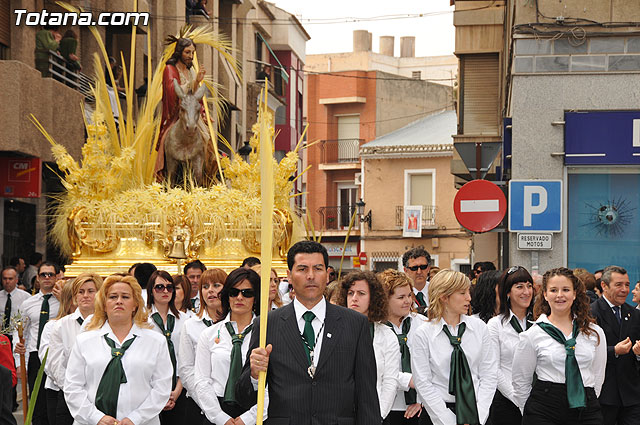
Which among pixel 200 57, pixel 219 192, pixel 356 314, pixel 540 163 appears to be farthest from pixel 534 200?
pixel 200 57

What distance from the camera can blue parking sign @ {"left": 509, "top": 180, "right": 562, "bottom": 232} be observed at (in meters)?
12.9

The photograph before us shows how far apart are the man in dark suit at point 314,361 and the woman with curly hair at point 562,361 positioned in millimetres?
2337

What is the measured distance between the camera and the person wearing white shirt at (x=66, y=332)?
8562 mm

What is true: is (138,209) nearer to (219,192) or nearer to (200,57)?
(219,192)

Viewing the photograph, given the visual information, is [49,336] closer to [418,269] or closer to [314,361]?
[418,269]

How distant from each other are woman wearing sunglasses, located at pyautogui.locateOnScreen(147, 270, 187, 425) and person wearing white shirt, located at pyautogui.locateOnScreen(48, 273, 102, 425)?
1.62ft

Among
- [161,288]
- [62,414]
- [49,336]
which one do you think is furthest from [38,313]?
[62,414]

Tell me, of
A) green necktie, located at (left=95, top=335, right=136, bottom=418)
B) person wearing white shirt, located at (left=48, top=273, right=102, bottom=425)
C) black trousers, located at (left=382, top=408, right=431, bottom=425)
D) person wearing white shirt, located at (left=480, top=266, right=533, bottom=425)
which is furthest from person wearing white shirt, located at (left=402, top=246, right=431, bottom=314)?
green necktie, located at (left=95, top=335, right=136, bottom=418)

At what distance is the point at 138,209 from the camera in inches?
597

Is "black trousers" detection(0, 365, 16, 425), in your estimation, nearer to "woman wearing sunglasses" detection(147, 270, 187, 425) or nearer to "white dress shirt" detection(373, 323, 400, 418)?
"white dress shirt" detection(373, 323, 400, 418)

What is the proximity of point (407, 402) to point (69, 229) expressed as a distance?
26.5 feet

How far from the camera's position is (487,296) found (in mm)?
9055

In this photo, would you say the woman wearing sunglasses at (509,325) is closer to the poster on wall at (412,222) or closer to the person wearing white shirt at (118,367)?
the person wearing white shirt at (118,367)

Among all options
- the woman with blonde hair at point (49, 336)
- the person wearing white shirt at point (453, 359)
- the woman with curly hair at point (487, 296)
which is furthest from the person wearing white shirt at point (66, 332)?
the woman with curly hair at point (487, 296)
